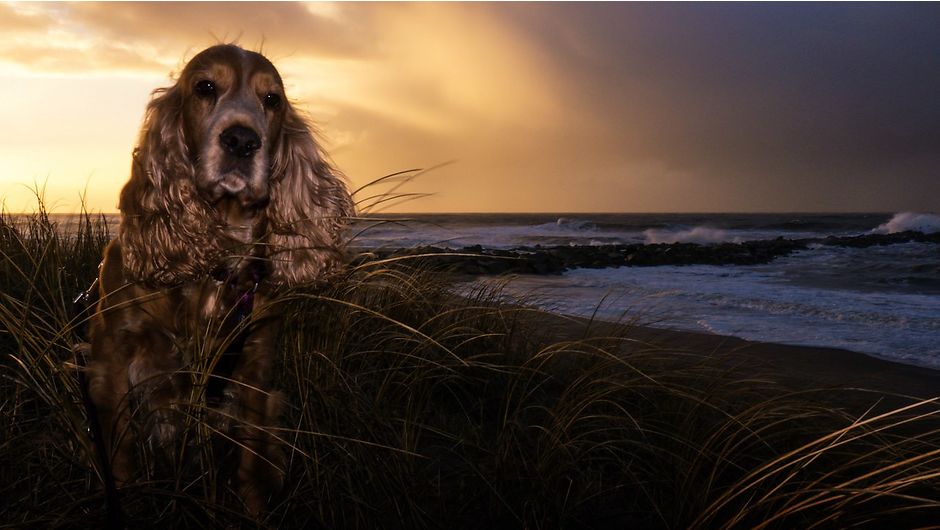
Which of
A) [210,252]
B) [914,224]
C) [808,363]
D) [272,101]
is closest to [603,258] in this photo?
[808,363]

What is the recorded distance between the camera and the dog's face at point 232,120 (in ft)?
7.18

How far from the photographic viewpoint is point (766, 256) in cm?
1820

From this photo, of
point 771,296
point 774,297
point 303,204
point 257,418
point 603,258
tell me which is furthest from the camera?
point 603,258

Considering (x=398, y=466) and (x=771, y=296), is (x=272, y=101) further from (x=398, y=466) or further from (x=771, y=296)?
(x=771, y=296)

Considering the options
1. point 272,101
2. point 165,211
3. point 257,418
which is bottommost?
point 257,418

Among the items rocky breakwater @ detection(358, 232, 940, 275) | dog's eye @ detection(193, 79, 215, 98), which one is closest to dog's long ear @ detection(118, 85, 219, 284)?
dog's eye @ detection(193, 79, 215, 98)

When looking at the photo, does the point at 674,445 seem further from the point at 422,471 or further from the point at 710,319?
the point at 710,319

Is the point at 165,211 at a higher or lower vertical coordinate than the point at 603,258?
higher

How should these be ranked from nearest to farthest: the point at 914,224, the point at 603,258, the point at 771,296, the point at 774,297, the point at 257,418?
the point at 257,418 → the point at 774,297 → the point at 771,296 → the point at 603,258 → the point at 914,224

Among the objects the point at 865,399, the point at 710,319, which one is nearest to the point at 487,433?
the point at 865,399

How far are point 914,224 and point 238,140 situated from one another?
122 feet

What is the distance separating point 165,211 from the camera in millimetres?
2426

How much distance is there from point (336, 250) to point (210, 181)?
19.4 inches

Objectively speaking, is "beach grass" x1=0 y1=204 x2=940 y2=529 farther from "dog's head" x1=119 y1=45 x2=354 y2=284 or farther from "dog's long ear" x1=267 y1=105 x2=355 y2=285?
"dog's head" x1=119 y1=45 x2=354 y2=284
